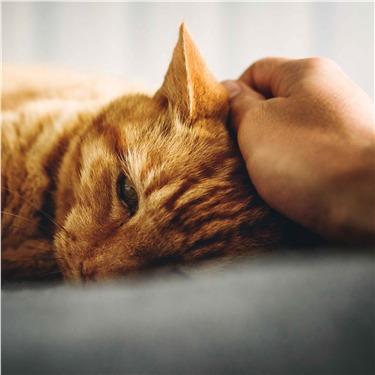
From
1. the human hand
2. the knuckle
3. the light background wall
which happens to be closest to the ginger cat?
the human hand

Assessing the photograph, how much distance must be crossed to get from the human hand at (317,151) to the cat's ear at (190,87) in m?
0.15

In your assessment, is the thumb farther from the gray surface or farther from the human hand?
the gray surface

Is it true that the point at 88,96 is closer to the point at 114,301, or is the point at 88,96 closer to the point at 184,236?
the point at 184,236

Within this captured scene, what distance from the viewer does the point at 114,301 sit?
62cm

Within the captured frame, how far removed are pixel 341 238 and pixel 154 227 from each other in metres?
0.43

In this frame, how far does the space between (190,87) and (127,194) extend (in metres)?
0.36

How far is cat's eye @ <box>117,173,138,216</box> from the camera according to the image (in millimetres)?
1086

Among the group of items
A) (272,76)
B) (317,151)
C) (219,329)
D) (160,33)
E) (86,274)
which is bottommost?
(86,274)

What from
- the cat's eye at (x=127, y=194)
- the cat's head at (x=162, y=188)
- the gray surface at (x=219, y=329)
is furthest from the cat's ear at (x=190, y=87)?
the gray surface at (x=219, y=329)

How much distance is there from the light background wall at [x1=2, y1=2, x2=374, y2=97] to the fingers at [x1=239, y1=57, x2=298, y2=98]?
0.69 metres

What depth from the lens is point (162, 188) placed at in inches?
40.4

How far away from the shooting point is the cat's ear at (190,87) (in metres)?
1.14

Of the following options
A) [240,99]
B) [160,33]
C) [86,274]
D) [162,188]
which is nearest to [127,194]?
[162,188]

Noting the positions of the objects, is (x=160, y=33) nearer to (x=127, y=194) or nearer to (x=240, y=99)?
(x=240, y=99)
